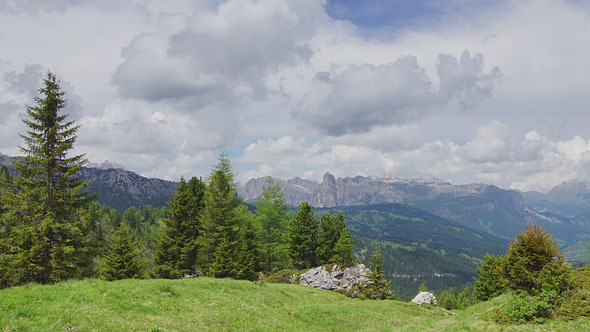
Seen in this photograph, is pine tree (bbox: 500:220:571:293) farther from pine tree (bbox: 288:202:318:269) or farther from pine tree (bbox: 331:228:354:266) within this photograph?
pine tree (bbox: 288:202:318:269)

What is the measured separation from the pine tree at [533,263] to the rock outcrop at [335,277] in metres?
35.8

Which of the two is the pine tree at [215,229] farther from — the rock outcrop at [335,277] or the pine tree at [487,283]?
the pine tree at [487,283]

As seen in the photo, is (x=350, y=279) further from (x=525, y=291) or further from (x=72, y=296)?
(x=72, y=296)

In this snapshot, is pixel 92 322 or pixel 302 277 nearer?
pixel 92 322

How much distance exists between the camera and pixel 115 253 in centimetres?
4206

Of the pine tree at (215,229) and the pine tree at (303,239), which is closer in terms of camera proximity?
the pine tree at (215,229)

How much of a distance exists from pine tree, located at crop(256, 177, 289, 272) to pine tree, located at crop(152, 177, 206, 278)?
1619cm

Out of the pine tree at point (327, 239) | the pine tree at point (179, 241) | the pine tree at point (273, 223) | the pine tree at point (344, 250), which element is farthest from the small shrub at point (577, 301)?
the pine tree at point (273, 223)

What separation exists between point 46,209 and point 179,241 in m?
20.3

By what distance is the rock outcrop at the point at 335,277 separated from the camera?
53.4 metres

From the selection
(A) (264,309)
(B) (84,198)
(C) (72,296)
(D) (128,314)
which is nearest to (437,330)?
(A) (264,309)

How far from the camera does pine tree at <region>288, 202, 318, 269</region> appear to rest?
204ft

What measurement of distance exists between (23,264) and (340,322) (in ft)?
85.6

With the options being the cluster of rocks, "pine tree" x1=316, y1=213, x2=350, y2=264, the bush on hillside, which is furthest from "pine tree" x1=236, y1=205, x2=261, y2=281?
the bush on hillside
